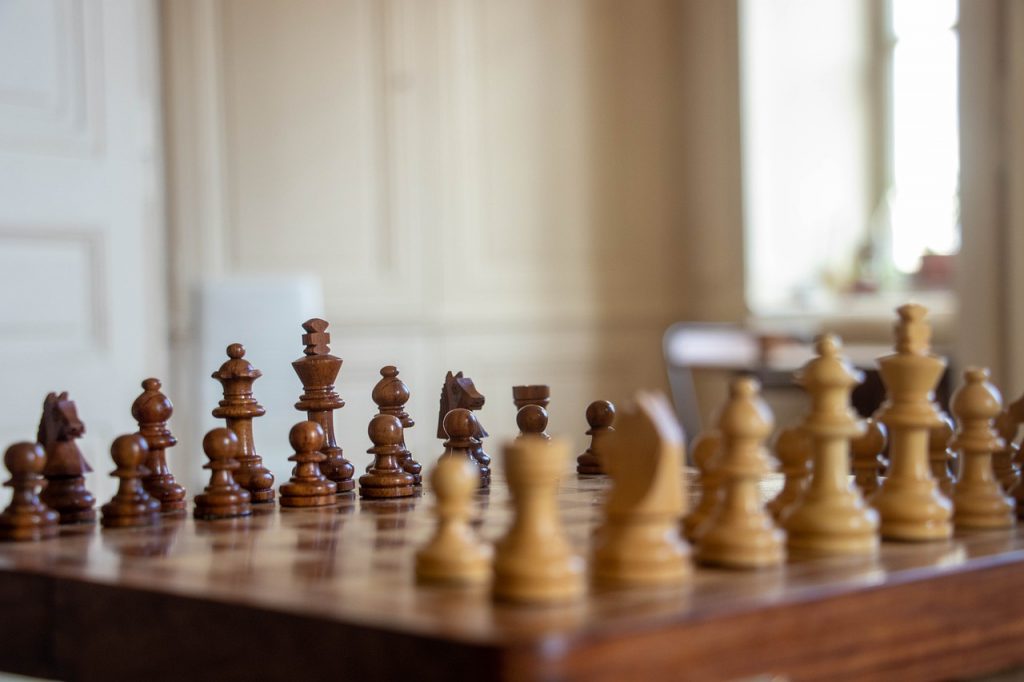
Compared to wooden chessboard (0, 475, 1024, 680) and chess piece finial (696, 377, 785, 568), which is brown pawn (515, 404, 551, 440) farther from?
chess piece finial (696, 377, 785, 568)

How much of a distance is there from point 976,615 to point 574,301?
14.3 feet

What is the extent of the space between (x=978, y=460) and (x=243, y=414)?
0.80m

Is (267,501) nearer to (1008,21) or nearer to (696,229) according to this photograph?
(1008,21)

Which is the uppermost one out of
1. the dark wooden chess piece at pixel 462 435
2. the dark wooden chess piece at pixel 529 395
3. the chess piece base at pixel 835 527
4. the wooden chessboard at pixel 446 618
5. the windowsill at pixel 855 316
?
the windowsill at pixel 855 316

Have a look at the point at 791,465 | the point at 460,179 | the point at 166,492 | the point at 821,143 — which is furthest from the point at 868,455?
the point at 821,143

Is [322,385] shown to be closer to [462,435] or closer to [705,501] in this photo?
[462,435]

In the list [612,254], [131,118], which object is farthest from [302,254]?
[612,254]

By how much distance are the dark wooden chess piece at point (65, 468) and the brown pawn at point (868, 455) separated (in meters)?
0.81

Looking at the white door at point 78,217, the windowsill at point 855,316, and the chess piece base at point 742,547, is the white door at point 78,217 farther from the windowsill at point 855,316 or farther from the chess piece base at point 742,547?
the chess piece base at point 742,547

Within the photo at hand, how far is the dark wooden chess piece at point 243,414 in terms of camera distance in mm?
1451

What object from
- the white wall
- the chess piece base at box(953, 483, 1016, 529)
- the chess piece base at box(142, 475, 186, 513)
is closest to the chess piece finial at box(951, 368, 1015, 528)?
the chess piece base at box(953, 483, 1016, 529)

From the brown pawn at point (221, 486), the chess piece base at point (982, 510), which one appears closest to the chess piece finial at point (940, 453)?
the chess piece base at point (982, 510)

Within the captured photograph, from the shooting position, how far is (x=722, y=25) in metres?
5.31

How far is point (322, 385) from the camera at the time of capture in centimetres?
156
